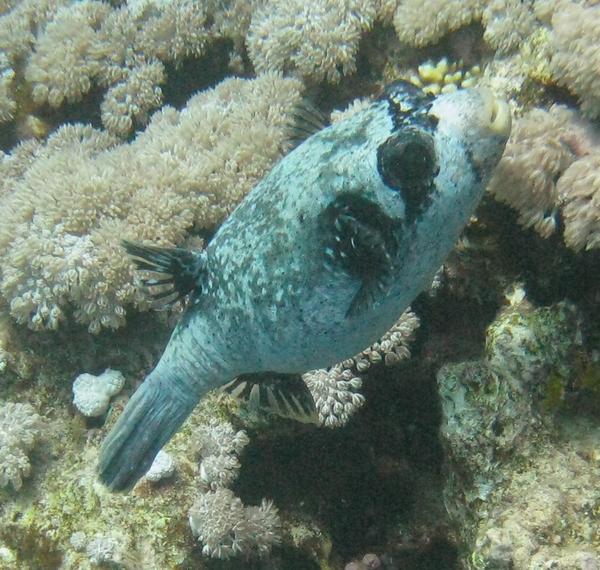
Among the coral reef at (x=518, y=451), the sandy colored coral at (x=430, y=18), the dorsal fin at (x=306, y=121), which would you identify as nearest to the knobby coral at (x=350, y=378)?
the coral reef at (x=518, y=451)

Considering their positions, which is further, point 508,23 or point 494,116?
point 508,23

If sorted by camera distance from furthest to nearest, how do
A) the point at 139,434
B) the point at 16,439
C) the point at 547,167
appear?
the point at 16,439, the point at 139,434, the point at 547,167

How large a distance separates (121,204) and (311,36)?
179 cm

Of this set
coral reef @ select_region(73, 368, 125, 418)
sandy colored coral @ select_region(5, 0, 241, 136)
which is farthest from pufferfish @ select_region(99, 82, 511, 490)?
sandy colored coral @ select_region(5, 0, 241, 136)

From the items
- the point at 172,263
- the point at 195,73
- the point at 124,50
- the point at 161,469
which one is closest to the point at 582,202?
the point at 172,263

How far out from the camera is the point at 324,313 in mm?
2482

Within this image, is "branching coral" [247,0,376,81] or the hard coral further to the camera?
"branching coral" [247,0,376,81]

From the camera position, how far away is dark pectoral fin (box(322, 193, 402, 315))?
7.29 ft

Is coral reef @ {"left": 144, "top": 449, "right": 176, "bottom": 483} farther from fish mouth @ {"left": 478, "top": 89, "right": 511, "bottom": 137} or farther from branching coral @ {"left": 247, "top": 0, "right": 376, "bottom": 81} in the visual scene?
branching coral @ {"left": 247, "top": 0, "right": 376, "bottom": 81}

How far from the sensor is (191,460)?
3654 millimetres

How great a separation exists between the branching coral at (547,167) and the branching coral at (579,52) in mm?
129

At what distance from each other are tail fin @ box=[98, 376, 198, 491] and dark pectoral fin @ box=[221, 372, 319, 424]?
33 centimetres

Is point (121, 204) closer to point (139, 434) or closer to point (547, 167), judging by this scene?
point (139, 434)

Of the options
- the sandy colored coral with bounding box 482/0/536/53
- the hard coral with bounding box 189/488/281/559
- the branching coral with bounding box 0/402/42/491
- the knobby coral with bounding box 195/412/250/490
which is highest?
the sandy colored coral with bounding box 482/0/536/53
